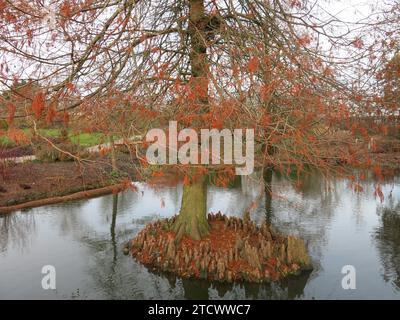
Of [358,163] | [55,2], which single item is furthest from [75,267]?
[358,163]

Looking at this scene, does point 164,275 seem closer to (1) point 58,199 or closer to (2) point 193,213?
(2) point 193,213

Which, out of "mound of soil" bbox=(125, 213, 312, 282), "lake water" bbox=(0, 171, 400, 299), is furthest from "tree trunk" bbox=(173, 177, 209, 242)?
"lake water" bbox=(0, 171, 400, 299)

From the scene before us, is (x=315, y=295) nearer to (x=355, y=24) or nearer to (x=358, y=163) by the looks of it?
(x=358, y=163)

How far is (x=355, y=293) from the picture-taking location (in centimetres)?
710

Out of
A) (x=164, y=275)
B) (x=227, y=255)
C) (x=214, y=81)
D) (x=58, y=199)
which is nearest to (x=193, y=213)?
(x=227, y=255)

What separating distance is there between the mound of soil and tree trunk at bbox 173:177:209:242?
6.7 inches

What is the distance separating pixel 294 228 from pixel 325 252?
76.5 inches

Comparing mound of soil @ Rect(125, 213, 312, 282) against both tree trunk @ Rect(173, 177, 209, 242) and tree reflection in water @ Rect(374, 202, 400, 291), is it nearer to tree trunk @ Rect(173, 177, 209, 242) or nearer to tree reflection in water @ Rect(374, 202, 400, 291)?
tree trunk @ Rect(173, 177, 209, 242)

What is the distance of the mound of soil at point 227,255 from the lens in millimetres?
7551

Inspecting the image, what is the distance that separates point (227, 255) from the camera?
7.75m

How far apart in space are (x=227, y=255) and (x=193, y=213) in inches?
54.6

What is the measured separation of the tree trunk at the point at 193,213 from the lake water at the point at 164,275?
1.09 m

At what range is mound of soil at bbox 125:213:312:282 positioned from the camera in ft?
24.8

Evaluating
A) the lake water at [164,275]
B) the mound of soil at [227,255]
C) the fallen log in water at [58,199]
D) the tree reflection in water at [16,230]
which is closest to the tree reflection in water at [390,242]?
the lake water at [164,275]
